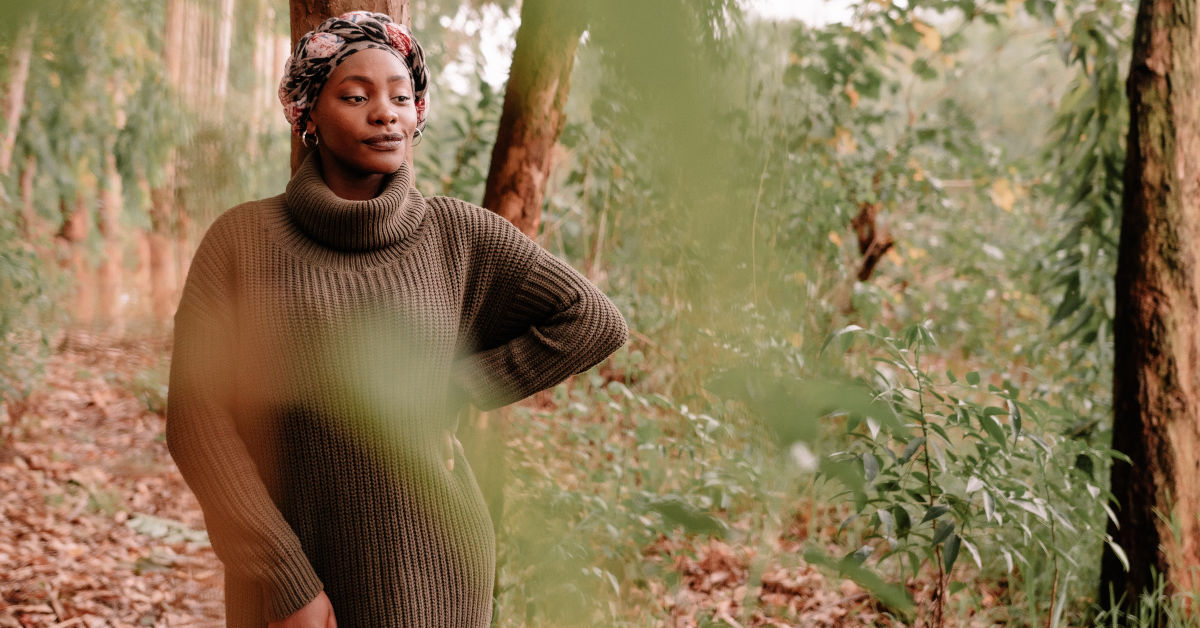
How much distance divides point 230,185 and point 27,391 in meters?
4.22

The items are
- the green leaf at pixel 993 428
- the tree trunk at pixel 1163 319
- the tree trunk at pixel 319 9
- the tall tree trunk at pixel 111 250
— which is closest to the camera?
the tree trunk at pixel 319 9

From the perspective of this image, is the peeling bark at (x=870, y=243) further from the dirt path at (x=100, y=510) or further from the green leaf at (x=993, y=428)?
the dirt path at (x=100, y=510)

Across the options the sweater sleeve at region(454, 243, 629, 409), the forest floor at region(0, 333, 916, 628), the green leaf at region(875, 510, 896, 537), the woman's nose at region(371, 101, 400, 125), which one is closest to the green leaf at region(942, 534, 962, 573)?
the green leaf at region(875, 510, 896, 537)

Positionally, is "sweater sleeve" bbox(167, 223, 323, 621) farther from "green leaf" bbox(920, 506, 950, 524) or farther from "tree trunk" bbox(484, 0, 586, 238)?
"green leaf" bbox(920, 506, 950, 524)

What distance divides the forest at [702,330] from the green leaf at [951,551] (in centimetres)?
1

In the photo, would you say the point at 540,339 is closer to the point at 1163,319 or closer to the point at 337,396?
the point at 337,396

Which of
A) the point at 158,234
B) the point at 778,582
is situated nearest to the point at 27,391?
the point at 158,234

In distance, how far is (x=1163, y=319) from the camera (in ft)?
9.66

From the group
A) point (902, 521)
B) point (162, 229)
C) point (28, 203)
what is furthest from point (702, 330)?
point (28, 203)

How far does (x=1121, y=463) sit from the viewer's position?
3.02 meters

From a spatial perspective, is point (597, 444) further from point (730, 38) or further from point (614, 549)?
point (730, 38)

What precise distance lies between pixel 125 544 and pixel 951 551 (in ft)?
10.0

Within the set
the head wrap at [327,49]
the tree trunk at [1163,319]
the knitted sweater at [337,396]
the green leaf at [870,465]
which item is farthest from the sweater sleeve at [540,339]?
the tree trunk at [1163,319]

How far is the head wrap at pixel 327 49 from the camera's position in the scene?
4.22 feet
